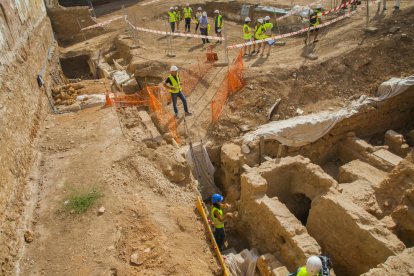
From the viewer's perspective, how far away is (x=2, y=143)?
6949mm

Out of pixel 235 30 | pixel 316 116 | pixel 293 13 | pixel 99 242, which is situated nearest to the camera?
pixel 99 242

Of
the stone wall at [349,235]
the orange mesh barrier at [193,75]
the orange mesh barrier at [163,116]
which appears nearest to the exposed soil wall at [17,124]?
the orange mesh barrier at [163,116]

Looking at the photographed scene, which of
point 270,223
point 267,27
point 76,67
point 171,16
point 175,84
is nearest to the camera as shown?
point 270,223

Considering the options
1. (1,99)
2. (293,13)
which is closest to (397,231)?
(1,99)

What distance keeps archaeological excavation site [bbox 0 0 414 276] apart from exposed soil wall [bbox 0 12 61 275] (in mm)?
48

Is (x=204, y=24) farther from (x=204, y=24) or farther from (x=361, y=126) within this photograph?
(x=361, y=126)

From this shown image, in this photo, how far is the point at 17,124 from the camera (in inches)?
Result: 319

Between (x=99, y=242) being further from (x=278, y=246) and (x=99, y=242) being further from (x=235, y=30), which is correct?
(x=235, y=30)

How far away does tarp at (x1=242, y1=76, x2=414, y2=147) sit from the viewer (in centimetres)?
1031

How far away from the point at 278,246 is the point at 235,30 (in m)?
13.5

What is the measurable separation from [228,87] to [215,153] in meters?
2.72

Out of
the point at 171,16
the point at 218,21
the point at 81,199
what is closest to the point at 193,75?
the point at 218,21

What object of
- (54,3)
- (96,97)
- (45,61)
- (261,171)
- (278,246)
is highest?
(54,3)

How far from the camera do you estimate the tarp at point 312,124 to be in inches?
406
